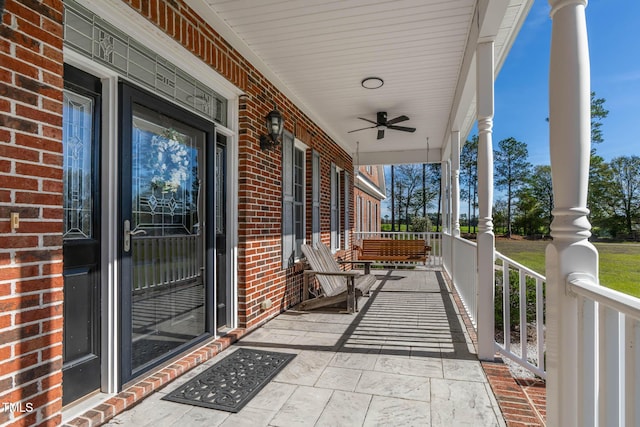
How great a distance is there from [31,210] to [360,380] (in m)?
2.16

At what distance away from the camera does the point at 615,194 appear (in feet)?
17.8

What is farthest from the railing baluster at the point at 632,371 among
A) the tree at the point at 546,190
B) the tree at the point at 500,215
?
the tree at the point at 500,215

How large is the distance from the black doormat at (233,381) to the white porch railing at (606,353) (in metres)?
1.76

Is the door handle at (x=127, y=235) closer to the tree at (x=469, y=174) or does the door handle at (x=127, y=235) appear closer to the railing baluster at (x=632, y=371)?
the railing baluster at (x=632, y=371)

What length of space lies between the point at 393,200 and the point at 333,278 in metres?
25.7

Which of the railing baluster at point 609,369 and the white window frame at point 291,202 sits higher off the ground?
the white window frame at point 291,202

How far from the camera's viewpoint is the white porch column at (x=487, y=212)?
2.99 m

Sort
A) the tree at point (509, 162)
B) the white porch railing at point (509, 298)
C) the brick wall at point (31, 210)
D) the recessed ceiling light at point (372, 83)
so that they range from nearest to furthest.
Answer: the brick wall at point (31, 210) → the white porch railing at point (509, 298) → the recessed ceiling light at point (372, 83) → the tree at point (509, 162)

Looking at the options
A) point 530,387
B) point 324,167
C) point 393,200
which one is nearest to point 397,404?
point 530,387

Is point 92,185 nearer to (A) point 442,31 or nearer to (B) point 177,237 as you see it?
(B) point 177,237

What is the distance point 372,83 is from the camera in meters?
4.50

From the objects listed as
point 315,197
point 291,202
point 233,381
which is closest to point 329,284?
point 291,202

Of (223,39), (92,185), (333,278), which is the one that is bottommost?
(333,278)

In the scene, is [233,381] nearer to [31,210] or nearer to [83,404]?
[83,404]
